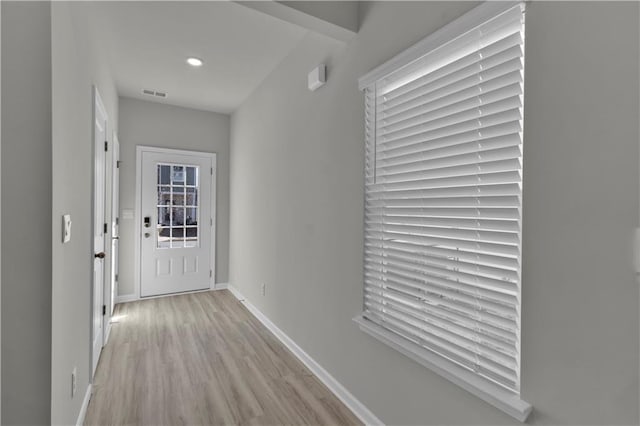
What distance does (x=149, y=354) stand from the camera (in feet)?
9.09

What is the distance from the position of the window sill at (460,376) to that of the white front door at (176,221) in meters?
3.45

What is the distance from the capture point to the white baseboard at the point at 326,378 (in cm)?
195

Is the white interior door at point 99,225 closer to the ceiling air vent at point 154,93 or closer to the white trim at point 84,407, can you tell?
the white trim at point 84,407

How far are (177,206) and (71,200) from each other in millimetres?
2982

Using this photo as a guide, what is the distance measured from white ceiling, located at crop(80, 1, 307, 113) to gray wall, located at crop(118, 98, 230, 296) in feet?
1.35

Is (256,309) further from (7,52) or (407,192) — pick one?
(7,52)

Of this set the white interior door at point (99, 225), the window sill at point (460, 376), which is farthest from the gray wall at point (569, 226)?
the white interior door at point (99, 225)

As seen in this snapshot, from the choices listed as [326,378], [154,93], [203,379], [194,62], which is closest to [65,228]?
[203,379]

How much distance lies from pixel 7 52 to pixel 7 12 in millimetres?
149

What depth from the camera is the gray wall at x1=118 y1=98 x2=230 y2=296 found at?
4211mm

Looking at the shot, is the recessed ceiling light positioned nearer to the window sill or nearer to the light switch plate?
the light switch plate

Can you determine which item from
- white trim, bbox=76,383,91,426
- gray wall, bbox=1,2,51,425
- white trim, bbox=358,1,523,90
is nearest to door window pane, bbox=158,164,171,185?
white trim, bbox=76,383,91,426

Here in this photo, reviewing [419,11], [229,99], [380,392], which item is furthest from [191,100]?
[380,392]

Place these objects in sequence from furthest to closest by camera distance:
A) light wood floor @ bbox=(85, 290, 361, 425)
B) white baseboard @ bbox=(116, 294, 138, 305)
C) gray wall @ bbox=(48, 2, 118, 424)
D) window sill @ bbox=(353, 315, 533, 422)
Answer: white baseboard @ bbox=(116, 294, 138, 305) < light wood floor @ bbox=(85, 290, 361, 425) < gray wall @ bbox=(48, 2, 118, 424) < window sill @ bbox=(353, 315, 533, 422)
